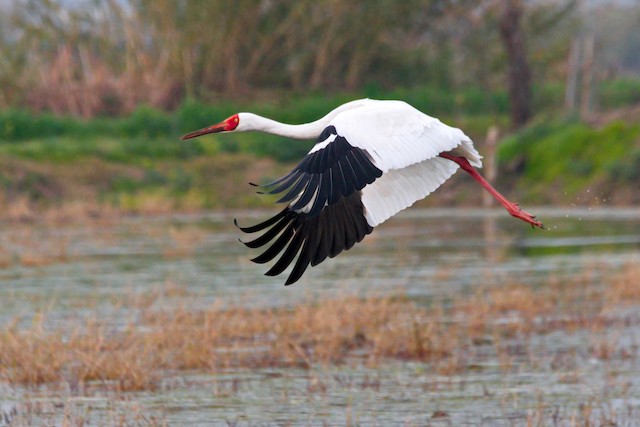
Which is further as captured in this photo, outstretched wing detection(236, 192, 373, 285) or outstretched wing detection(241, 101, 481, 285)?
outstretched wing detection(236, 192, 373, 285)

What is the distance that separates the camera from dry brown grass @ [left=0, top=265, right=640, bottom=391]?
32.3 feet

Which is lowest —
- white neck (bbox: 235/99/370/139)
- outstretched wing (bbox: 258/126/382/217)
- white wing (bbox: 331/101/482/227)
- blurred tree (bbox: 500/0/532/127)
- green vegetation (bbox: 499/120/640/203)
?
outstretched wing (bbox: 258/126/382/217)

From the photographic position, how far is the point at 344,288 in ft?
46.2

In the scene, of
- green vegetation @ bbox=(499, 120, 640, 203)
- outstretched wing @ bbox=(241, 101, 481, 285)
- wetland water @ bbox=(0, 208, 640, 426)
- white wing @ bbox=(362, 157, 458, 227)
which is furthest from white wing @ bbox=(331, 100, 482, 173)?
green vegetation @ bbox=(499, 120, 640, 203)

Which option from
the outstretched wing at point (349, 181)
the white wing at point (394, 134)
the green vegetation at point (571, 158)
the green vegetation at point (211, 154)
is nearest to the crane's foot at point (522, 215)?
the outstretched wing at point (349, 181)

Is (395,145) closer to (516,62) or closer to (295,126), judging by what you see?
(295,126)

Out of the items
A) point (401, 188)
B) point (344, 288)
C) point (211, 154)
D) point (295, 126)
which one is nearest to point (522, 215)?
point (401, 188)

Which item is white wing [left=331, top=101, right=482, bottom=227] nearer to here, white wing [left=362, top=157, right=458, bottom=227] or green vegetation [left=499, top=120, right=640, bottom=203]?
white wing [left=362, top=157, right=458, bottom=227]

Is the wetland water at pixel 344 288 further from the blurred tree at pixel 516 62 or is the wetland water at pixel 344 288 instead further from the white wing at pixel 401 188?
the blurred tree at pixel 516 62

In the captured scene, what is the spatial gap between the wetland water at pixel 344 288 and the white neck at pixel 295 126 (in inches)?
65.4

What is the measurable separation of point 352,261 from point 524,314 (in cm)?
581

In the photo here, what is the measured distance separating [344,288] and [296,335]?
8.16 ft

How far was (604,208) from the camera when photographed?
2662cm

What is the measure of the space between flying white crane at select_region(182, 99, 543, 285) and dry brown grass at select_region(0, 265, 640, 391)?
86.2 inches
